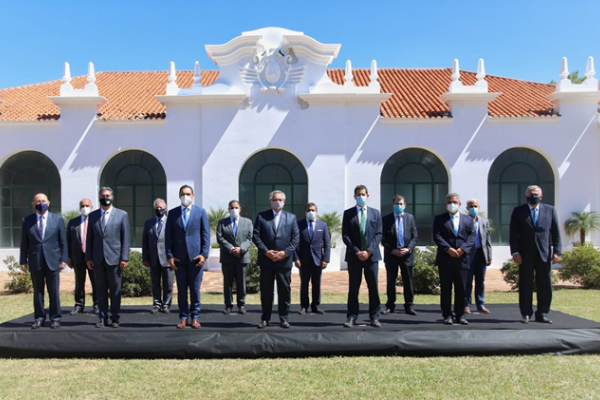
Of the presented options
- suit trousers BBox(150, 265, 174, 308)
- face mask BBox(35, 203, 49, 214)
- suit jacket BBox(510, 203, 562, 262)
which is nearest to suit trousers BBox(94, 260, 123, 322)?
face mask BBox(35, 203, 49, 214)

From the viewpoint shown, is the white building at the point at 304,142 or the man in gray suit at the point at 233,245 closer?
the man in gray suit at the point at 233,245

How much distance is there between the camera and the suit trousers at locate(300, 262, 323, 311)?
8.41 metres

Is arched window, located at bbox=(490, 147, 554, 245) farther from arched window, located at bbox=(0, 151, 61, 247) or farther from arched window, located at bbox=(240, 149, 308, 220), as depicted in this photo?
arched window, located at bbox=(0, 151, 61, 247)

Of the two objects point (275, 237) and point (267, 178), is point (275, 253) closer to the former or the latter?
point (275, 237)

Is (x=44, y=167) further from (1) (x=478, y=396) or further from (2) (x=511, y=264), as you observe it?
(1) (x=478, y=396)

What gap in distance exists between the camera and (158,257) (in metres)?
8.69

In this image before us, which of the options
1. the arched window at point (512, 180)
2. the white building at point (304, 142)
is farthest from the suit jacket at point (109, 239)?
the arched window at point (512, 180)

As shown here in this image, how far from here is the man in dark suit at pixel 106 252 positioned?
705 centimetres

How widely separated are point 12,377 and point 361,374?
12.9 feet

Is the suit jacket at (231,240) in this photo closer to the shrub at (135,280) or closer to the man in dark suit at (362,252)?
the man in dark suit at (362,252)

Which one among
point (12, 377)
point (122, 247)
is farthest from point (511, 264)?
point (12, 377)

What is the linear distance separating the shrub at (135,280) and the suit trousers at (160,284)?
2.41 meters

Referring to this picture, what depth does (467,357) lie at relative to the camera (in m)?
6.41

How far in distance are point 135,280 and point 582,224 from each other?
13.4 m
